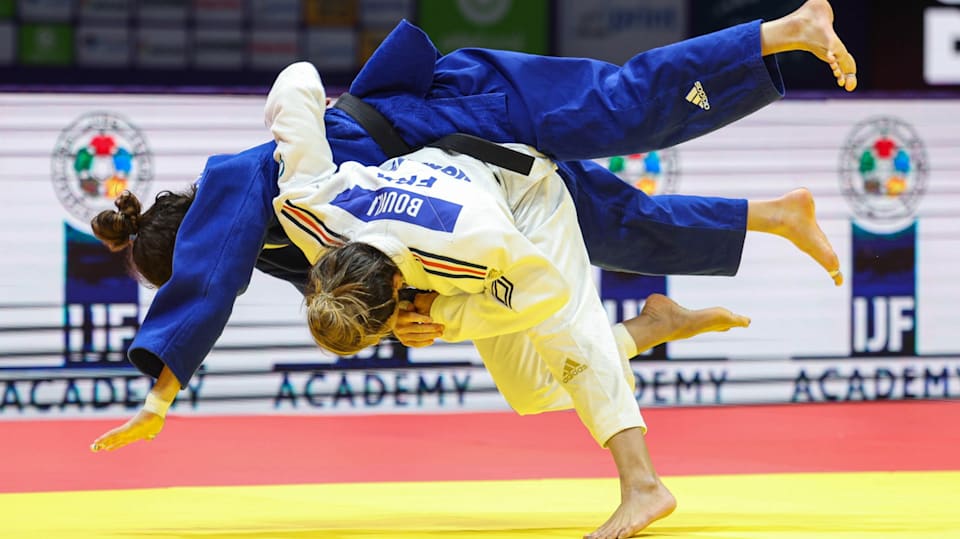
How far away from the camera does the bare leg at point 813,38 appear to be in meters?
2.96

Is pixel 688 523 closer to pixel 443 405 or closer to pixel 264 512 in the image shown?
pixel 264 512

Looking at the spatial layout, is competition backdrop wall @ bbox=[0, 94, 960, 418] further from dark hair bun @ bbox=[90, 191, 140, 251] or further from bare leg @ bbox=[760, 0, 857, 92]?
bare leg @ bbox=[760, 0, 857, 92]

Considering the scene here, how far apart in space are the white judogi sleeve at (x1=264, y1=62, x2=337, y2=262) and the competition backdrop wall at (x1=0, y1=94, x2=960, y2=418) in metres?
2.42

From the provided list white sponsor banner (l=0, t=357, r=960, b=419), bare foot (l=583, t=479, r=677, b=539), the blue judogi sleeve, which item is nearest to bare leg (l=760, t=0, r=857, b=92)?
bare foot (l=583, t=479, r=677, b=539)

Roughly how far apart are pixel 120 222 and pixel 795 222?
1.66 meters

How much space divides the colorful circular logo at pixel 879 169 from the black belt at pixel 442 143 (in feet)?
10.0

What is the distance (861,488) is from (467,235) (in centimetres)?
152

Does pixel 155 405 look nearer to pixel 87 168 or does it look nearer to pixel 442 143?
pixel 442 143

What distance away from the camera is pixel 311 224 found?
2.89 meters

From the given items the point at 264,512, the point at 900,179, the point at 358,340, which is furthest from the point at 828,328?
the point at 358,340

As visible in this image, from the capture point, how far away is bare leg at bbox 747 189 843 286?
11.3 ft

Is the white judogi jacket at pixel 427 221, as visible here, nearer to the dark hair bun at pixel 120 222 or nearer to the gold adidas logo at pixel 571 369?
the gold adidas logo at pixel 571 369

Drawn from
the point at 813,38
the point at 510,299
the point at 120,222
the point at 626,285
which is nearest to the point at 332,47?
the point at 626,285

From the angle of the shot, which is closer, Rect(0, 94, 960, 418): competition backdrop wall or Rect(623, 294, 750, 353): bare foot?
Rect(623, 294, 750, 353): bare foot
